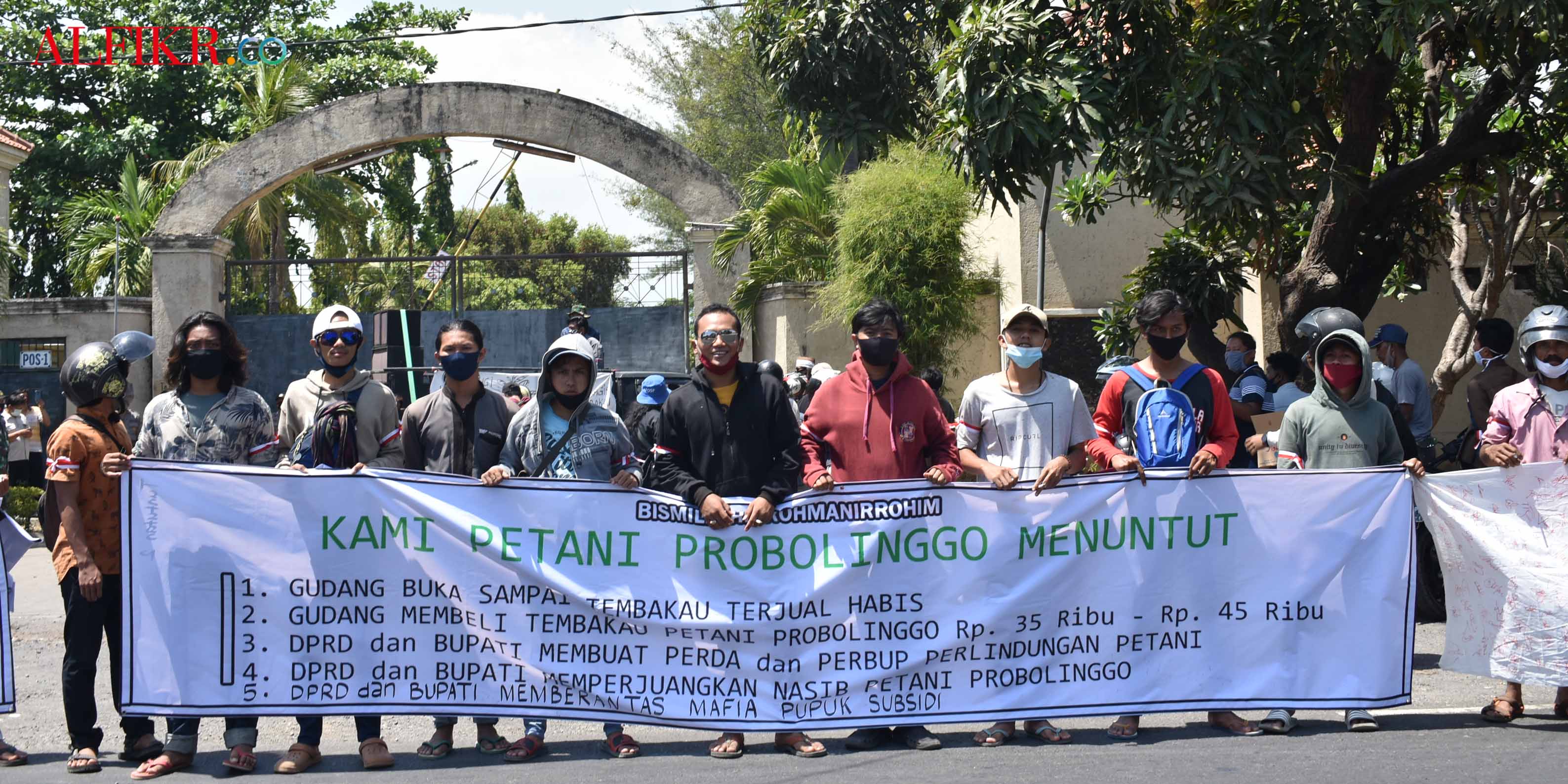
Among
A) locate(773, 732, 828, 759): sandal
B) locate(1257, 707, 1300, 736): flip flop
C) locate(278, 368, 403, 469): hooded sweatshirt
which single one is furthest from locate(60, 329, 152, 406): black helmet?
locate(1257, 707, 1300, 736): flip flop

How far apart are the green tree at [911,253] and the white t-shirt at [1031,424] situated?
1013cm

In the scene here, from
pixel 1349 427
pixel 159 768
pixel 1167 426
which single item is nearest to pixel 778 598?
pixel 1167 426

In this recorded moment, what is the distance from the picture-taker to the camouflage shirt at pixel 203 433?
5770 millimetres

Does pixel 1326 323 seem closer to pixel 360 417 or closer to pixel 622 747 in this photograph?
pixel 622 747

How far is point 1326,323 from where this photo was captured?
7.74m

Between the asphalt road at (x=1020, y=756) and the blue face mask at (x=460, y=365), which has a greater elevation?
the blue face mask at (x=460, y=365)

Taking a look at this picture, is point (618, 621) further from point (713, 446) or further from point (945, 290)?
point (945, 290)

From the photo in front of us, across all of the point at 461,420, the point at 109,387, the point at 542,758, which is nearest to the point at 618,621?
the point at 542,758

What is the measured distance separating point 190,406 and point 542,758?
2.03m

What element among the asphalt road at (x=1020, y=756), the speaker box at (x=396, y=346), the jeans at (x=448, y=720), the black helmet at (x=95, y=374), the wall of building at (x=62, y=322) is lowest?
the asphalt road at (x=1020, y=756)

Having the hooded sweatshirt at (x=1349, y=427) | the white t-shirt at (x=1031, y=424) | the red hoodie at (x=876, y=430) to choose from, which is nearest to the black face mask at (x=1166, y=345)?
the white t-shirt at (x=1031, y=424)

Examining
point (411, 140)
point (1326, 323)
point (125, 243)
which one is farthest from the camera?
point (125, 243)

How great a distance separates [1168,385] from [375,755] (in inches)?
143

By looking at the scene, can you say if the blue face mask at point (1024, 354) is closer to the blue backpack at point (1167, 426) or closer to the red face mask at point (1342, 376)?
the blue backpack at point (1167, 426)
